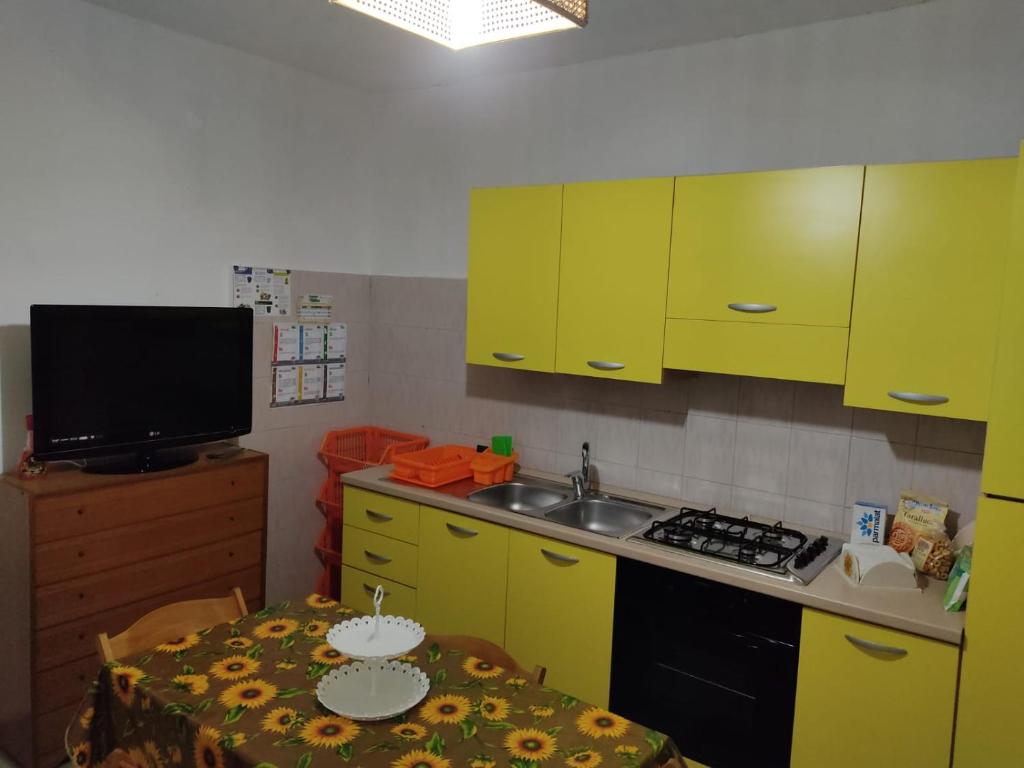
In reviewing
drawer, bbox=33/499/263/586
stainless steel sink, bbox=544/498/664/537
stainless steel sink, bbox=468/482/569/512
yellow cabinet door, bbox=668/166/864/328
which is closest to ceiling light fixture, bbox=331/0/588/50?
yellow cabinet door, bbox=668/166/864/328

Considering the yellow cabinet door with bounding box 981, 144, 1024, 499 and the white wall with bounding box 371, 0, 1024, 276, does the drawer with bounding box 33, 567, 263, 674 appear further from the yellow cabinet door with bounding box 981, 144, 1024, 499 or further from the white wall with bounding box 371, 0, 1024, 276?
the yellow cabinet door with bounding box 981, 144, 1024, 499

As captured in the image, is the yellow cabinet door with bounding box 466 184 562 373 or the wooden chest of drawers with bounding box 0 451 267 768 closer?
the wooden chest of drawers with bounding box 0 451 267 768

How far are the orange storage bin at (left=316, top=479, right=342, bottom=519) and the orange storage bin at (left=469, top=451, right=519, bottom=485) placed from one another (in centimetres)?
84

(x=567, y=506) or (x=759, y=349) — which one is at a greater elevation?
(x=759, y=349)

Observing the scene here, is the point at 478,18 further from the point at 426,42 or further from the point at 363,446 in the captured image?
the point at 363,446

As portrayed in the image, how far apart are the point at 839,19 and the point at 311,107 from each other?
231cm

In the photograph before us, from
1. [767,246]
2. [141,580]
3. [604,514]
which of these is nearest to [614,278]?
[767,246]

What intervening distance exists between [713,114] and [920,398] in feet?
4.36

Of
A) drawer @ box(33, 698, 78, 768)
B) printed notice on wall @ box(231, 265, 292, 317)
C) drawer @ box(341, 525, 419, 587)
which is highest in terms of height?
printed notice on wall @ box(231, 265, 292, 317)

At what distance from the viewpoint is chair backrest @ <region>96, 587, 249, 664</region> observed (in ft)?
6.27

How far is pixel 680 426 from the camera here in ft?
9.78

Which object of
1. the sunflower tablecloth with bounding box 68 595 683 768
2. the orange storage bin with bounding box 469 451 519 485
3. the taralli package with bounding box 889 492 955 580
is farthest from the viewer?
the orange storage bin with bounding box 469 451 519 485

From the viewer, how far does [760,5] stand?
2500 millimetres

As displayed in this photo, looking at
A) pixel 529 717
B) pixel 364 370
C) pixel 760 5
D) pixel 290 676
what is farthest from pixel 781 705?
pixel 364 370
